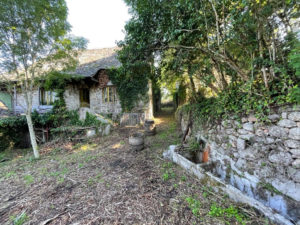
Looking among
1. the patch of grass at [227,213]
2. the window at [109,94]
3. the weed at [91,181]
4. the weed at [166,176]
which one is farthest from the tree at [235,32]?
the window at [109,94]

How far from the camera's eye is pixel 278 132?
7.98 ft

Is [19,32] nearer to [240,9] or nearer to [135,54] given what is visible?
[135,54]

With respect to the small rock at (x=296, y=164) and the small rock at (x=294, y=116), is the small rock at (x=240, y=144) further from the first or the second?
the small rock at (x=294, y=116)

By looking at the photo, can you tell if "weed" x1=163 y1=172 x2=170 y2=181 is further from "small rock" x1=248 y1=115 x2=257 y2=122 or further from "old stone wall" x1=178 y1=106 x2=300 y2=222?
"small rock" x1=248 y1=115 x2=257 y2=122

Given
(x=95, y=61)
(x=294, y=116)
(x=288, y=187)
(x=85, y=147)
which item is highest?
(x=95, y=61)

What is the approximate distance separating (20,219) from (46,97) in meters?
10.8

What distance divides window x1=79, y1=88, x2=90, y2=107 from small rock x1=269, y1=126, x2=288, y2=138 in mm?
11990

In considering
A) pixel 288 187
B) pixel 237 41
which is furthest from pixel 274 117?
pixel 237 41

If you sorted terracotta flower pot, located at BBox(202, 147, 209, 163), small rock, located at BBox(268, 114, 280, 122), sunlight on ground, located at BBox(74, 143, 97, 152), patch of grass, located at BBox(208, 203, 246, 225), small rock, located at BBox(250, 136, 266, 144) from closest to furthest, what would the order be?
patch of grass, located at BBox(208, 203, 246, 225), small rock, located at BBox(268, 114, 280, 122), small rock, located at BBox(250, 136, 266, 144), terracotta flower pot, located at BBox(202, 147, 209, 163), sunlight on ground, located at BBox(74, 143, 97, 152)

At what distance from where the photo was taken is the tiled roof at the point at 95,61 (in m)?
10.1

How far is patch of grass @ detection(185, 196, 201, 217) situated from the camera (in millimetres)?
2191

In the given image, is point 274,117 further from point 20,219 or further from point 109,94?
point 109,94

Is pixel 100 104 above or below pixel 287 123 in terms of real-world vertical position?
above

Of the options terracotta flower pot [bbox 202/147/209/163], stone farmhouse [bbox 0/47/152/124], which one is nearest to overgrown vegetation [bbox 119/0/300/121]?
terracotta flower pot [bbox 202/147/209/163]
